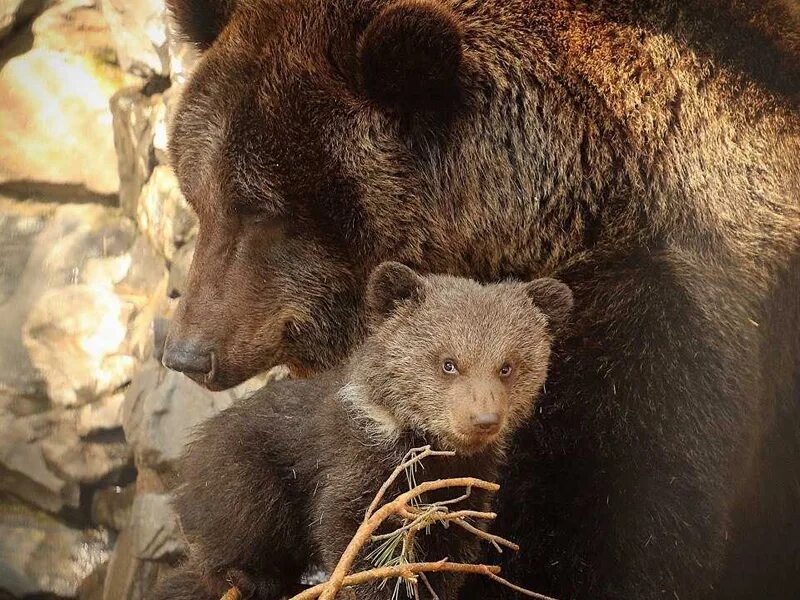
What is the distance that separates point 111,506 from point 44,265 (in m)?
1.88

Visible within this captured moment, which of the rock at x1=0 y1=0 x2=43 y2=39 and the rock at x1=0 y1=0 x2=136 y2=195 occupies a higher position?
the rock at x1=0 y1=0 x2=43 y2=39

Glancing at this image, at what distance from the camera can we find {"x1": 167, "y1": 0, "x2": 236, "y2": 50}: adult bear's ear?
3816mm

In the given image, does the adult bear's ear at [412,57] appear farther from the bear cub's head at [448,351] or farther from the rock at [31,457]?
the rock at [31,457]

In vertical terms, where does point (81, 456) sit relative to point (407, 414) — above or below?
below

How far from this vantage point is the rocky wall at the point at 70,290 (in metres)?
7.77

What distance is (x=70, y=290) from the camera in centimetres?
779

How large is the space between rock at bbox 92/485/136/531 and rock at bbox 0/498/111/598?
0.10 m

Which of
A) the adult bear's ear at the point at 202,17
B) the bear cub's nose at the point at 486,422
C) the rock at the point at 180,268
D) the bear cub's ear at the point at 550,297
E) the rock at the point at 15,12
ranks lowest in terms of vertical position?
the rock at the point at 180,268

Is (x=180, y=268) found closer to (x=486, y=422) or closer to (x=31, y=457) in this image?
(x=31, y=457)

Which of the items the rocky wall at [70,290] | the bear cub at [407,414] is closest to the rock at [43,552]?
the rocky wall at [70,290]

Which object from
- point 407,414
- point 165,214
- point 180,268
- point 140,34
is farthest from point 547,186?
point 140,34

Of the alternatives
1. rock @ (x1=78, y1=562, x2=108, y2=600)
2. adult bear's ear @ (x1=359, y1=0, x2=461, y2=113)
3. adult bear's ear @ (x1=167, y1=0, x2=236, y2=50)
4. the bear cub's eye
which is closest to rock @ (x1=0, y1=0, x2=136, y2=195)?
rock @ (x1=78, y1=562, x2=108, y2=600)

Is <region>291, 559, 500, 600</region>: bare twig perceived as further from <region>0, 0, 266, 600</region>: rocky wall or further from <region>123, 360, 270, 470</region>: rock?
<region>0, 0, 266, 600</region>: rocky wall

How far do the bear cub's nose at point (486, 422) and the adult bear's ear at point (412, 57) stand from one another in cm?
115
